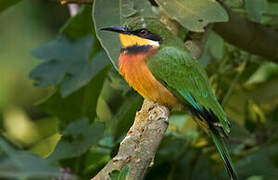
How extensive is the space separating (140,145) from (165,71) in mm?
486

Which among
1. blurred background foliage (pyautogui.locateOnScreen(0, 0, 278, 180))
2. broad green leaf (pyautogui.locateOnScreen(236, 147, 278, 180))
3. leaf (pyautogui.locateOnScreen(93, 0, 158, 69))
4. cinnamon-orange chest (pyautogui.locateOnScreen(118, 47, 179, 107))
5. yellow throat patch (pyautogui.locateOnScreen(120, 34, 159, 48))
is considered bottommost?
broad green leaf (pyautogui.locateOnScreen(236, 147, 278, 180))

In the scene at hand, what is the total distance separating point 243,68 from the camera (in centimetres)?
183

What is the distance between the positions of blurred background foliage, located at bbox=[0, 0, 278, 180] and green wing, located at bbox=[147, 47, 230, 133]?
10 centimetres

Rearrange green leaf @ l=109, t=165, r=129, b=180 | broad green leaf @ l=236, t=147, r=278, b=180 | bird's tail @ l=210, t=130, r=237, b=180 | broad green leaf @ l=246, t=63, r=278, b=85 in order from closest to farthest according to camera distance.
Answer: green leaf @ l=109, t=165, r=129, b=180
bird's tail @ l=210, t=130, r=237, b=180
broad green leaf @ l=236, t=147, r=278, b=180
broad green leaf @ l=246, t=63, r=278, b=85

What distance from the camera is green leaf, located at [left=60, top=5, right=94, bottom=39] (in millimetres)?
1720

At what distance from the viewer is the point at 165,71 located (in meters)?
1.51

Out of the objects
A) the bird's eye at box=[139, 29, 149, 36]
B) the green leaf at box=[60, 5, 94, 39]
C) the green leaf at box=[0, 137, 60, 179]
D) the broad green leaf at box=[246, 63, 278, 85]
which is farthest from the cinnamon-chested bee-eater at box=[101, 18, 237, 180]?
the green leaf at box=[0, 137, 60, 179]

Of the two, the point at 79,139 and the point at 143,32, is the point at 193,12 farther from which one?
the point at 79,139

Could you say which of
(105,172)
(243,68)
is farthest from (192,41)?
(105,172)

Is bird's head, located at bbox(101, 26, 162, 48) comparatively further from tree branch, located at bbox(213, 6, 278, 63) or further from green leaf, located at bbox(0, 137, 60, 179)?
green leaf, located at bbox(0, 137, 60, 179)

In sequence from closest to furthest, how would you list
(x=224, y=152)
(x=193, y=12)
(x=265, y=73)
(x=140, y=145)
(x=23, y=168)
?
(x=23, y=168), (x=140, y=145), (x=193, y=12), (x=224, y=152), (x=265, y=73)

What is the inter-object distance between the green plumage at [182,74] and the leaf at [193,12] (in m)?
0.20

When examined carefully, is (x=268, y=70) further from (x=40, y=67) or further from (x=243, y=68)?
(x=40, y=67)

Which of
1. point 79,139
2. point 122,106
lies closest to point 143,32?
point 122,106
